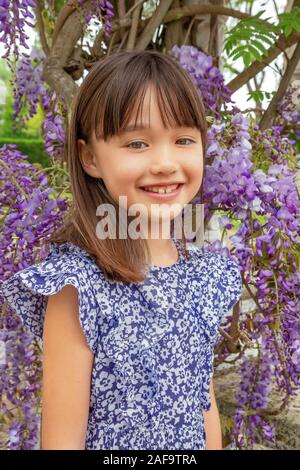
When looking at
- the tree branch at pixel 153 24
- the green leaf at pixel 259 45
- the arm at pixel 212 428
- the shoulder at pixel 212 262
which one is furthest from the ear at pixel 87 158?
the tree branch at pixel 153 24

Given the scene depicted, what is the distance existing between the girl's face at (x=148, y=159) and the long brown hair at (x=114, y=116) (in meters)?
0.02

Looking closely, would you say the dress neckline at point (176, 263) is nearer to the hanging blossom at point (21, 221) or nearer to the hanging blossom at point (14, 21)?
the hanging blossom at point (21, 221)

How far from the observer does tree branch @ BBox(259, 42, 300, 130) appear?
223 cm

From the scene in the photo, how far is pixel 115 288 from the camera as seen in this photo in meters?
1.35

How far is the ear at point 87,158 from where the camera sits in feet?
4.47

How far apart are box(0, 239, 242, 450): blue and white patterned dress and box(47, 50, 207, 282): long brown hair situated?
0.04 metres

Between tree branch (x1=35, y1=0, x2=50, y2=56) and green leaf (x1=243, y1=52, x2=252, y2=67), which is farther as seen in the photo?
tree branch (x1=35, y1=0, x2=50, y2=56)

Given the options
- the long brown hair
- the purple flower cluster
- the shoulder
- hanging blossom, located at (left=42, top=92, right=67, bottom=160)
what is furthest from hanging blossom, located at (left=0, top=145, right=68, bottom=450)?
the purple flower cluster

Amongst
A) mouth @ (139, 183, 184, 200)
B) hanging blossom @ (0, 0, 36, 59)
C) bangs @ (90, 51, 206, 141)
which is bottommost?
mouth @ (139, 183, 184, 200)

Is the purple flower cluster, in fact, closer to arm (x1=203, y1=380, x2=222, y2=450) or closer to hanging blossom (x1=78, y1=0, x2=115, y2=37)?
arm (x1=203, y1=380, x2=222, y2=450)

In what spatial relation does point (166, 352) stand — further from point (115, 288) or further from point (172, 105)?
point (172, 105)

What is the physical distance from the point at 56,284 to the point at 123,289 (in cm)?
16

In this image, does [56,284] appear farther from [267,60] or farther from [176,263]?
[267,60]
